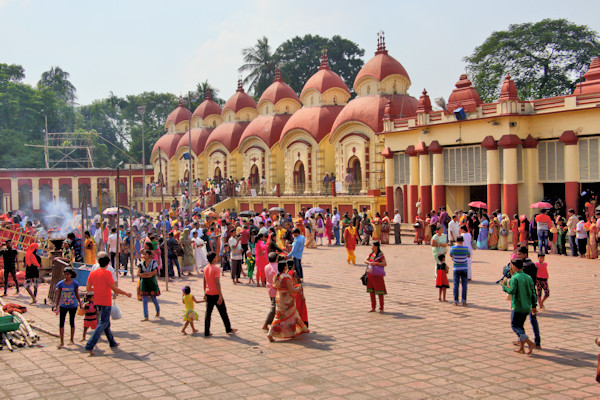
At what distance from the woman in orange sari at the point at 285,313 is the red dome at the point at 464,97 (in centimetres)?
1605

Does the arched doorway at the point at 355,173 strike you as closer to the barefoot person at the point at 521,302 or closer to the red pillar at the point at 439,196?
the red pillar at the point at 439,196

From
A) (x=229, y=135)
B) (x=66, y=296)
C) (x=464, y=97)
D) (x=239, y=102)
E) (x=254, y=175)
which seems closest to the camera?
(x=66, y=296)

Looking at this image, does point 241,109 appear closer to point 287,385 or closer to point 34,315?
point 34,315

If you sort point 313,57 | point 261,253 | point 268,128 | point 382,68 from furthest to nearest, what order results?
point 313,57 < point 268,128 < point 382,68 < point 261,253

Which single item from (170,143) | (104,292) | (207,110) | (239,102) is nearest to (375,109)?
(239,102)

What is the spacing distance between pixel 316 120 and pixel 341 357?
25494 millimetres

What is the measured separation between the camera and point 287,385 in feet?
22.0

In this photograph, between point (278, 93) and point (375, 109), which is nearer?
point (375, 109)

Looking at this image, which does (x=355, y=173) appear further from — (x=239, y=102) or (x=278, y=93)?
(x=239, y=102)

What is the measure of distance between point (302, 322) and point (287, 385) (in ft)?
7.13

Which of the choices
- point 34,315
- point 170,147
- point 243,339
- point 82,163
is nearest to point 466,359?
point 243,339

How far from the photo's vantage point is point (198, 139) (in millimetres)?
44500

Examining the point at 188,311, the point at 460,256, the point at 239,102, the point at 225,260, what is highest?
the point at 239,102

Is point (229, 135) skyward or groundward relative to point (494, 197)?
skyward
